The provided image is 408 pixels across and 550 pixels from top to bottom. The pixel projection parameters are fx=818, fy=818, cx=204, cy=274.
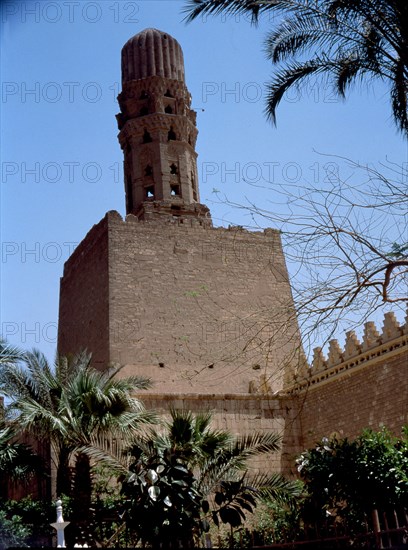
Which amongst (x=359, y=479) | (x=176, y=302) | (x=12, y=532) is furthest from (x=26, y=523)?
(x=176, y=302)

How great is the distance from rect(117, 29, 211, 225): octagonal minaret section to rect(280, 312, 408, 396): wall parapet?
6389 mm

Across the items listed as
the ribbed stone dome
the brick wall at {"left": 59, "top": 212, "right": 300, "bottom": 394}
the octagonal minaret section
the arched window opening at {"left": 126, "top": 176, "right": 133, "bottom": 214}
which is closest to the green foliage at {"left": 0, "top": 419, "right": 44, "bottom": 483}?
the brick wall at {"left": 59, "top": 212, "right": 300, "bottom": 394}

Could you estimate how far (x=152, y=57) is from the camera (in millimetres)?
24734

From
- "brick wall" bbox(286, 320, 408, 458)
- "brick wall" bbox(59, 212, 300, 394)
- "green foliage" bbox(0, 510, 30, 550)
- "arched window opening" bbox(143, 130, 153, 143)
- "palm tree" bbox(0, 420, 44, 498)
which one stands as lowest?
"green foliage" bbox(0, 510, 30, 550)

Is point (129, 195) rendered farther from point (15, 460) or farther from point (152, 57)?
point (15, 460)

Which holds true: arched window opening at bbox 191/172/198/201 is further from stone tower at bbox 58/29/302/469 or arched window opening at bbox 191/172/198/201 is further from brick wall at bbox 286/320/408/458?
brick wall at bbox 286/320/408/458

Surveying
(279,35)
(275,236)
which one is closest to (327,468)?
(279,35)

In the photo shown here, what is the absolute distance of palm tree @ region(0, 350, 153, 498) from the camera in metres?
12.5

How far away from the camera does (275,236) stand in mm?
22953

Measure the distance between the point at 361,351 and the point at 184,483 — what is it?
7244 millimetres

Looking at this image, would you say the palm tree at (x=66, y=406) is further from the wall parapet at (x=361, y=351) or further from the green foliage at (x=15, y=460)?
the wall parapet at (x=361, y=351)

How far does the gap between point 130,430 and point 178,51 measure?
15335mm

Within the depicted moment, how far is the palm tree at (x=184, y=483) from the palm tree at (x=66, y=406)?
57.2 inches

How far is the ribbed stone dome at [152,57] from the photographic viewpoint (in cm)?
2464
